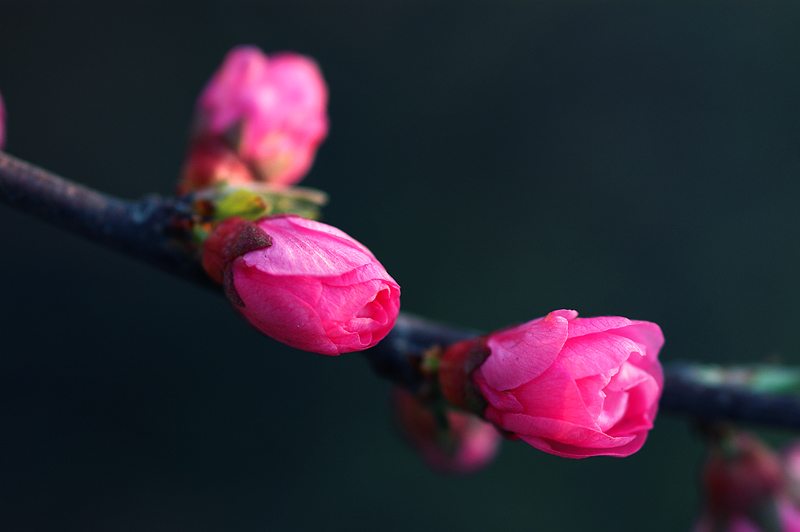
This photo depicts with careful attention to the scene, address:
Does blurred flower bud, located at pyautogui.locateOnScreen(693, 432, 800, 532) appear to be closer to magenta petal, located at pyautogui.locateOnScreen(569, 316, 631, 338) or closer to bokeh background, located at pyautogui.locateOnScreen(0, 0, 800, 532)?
magenta petal, located at pyautogui.locateOnScreen(569, 316, 631, 338)

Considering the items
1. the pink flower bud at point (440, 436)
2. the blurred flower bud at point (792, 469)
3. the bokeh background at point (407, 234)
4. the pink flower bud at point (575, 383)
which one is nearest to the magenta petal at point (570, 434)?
the pink flower bud at point (575, 383)

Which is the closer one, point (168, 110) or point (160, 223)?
point (160, 223)

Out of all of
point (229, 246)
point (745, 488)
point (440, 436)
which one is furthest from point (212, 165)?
point (745, 488)

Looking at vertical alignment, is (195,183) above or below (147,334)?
above

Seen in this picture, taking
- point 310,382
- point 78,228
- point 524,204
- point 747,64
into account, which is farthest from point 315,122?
point 747,64

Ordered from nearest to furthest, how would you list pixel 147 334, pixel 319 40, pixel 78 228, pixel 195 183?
pixel 78 228
pixel 195 183
pixel 147 334
pixel 319 40

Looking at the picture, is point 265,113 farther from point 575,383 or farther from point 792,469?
point 792,469

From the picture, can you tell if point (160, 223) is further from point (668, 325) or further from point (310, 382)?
point (668, 325)
